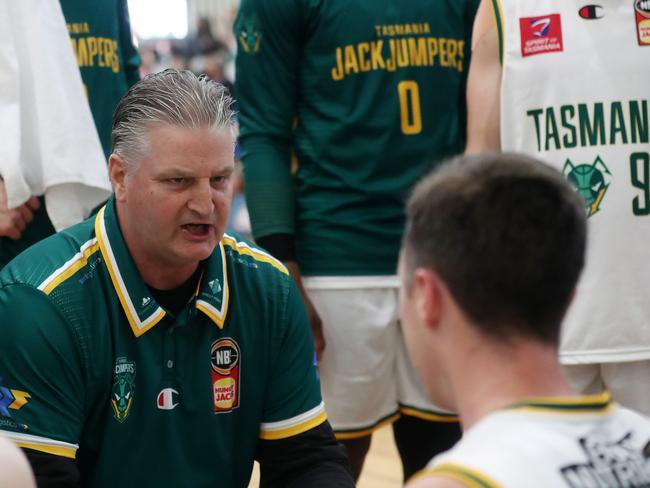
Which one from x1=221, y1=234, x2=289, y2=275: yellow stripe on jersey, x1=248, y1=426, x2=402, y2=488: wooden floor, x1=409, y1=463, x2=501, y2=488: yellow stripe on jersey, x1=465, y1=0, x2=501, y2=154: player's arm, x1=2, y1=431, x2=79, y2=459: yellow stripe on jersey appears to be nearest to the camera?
x1=409, y1=463, x2=501, y2=488: yellow stripe on jersey

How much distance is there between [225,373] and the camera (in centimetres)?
224

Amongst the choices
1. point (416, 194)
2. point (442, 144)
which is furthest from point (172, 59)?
point (416, 194)

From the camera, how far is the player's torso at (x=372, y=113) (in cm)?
290

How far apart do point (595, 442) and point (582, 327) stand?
130cm

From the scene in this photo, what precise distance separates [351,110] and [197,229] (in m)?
0.89

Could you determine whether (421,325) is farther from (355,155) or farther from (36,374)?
(355,155)

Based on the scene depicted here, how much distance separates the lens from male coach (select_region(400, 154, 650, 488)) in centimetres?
131

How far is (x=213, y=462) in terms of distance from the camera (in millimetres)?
2219

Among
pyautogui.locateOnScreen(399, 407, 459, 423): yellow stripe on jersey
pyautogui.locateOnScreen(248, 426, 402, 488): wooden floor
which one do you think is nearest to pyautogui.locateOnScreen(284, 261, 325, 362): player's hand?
pyautogui.locateOnScreen(399, 407, 459, 423): yellow stripe on jersey

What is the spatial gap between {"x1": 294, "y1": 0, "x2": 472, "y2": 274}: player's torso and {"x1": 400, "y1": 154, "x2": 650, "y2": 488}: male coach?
1515 mm

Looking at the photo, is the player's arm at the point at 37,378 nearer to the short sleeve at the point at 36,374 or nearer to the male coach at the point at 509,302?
the short sleeve at the point at 36,374

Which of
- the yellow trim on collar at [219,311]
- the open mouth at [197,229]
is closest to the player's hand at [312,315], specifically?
the yellow trim on collar at [219,311]

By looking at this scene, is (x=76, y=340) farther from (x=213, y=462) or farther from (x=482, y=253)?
(x=482, y=253)

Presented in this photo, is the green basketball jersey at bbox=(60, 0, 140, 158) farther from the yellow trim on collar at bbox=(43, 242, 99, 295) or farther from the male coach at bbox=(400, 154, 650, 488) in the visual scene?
the male coach at bbox=(400, 154, 650, 488)
